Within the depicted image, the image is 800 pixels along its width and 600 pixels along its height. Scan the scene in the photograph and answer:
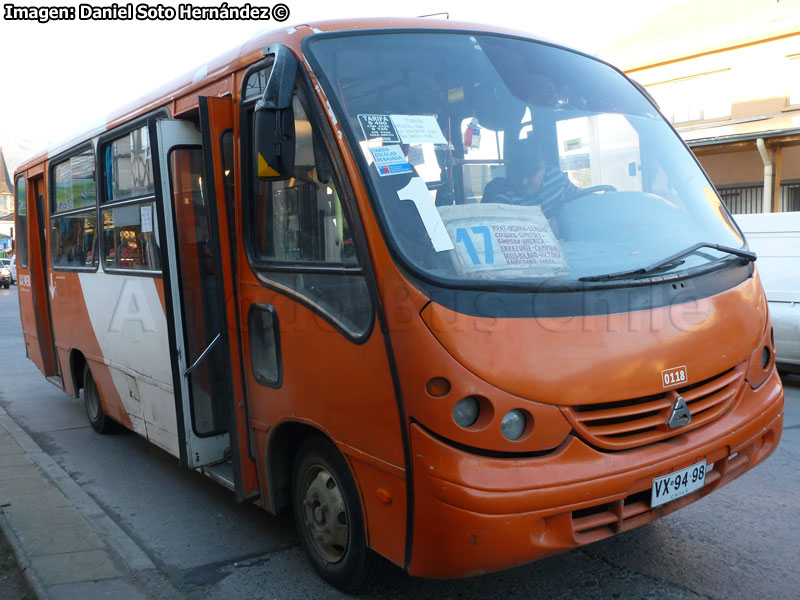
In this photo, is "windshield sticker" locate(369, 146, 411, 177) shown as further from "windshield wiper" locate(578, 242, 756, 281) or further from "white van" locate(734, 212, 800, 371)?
"white van" locate(734, 212, 800, 371)

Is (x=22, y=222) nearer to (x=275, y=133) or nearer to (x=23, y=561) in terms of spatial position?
(x=23, y=561)

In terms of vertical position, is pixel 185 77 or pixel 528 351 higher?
pixel 185 77

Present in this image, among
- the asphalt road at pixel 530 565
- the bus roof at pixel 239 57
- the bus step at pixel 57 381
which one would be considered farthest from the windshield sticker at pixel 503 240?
the bus step at pixel 57 381

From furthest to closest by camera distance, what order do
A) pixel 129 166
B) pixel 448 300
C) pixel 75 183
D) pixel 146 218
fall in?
pixel 75 183, pixel 129 166, pixel 146 218, pixel 448 300

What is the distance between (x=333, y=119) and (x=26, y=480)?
3814mm

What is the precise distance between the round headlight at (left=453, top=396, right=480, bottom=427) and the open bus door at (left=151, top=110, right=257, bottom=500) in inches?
72.0

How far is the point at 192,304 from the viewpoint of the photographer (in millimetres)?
4582

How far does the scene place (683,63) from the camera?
20.2 meters

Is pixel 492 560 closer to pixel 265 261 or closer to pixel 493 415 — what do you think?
pixel 493 415

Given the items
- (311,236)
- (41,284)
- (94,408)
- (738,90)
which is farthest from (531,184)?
(738,90)

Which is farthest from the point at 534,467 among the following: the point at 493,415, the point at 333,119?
the point at 333,119

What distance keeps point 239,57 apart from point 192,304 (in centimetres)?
145

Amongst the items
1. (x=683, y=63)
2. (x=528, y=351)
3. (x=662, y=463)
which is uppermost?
(x=683, y=63)

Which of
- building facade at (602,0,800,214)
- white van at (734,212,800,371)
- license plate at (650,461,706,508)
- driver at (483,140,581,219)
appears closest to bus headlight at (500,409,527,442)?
license plate at (650,461,706,508)
